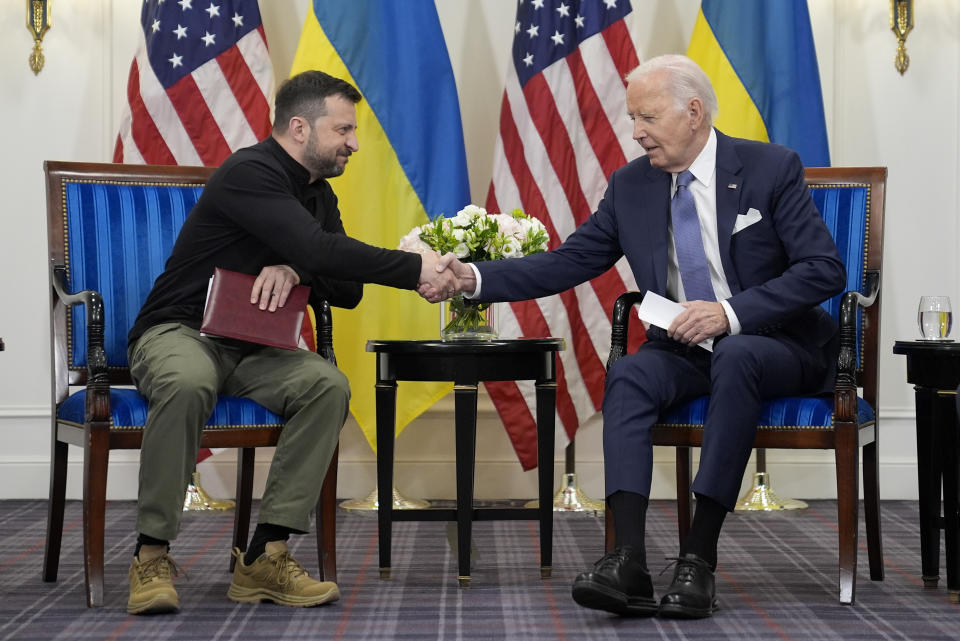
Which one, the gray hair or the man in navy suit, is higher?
the gray hair

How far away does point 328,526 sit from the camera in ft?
9.41

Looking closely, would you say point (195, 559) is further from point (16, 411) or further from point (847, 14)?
point (847, 14)

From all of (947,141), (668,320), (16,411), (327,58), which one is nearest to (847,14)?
(947,141)

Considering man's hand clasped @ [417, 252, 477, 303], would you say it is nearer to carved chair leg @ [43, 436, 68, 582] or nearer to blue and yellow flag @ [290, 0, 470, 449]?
carved chair leg @ [43, 436, 68, 582]

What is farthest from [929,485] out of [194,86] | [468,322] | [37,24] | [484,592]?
[37,24]

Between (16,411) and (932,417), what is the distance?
3.52 m

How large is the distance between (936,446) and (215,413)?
5.94 ft

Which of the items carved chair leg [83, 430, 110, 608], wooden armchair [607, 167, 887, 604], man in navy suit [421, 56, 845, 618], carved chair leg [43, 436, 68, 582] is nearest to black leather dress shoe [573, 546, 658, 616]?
man in navy suit [421, 56, 845, 618]

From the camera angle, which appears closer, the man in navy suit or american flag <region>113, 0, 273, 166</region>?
the man in navy suit

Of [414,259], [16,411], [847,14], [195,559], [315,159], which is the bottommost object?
[195,559]

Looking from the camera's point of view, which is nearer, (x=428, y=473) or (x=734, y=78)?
(x=734, y=78)

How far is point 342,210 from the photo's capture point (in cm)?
421

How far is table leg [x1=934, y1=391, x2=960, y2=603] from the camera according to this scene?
272 cm

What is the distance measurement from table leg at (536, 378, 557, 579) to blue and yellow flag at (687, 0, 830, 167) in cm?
167
